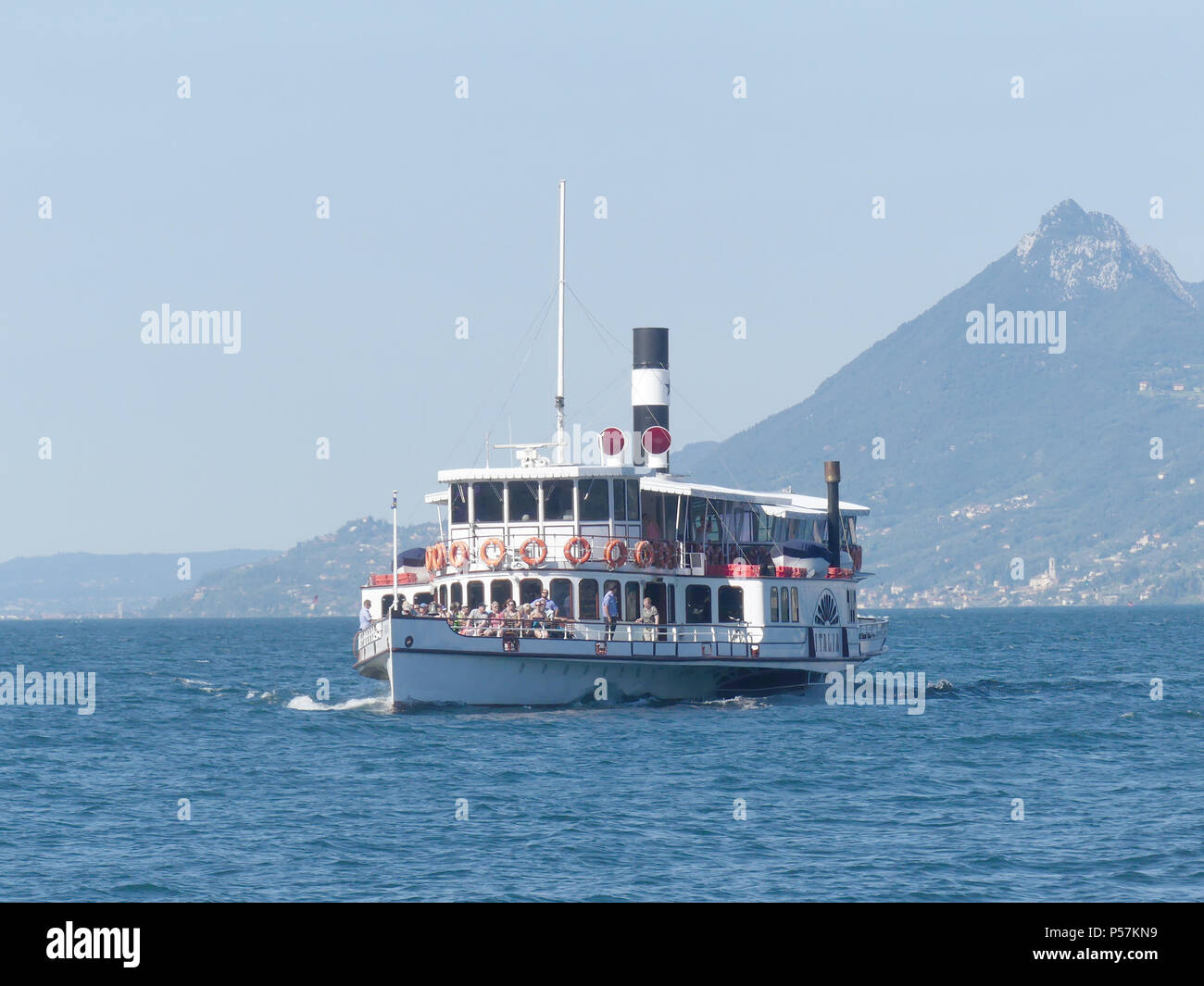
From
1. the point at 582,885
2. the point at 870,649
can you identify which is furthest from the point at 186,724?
the point at 582,885

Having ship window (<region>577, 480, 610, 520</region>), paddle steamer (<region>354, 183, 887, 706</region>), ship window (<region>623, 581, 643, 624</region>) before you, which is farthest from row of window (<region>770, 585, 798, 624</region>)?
ship window (<region>577, 480, 610, 520</region>)

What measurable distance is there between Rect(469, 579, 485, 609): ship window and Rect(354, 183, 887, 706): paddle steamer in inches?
1.5

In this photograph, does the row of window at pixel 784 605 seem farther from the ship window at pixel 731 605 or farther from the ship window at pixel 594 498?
the ship window at pixel 594 498

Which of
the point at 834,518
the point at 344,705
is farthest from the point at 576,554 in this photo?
the point at 834,518

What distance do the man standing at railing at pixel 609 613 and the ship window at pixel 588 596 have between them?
44 centimetres

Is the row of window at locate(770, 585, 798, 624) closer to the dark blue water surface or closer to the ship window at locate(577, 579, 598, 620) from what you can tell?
the dark blue water surface

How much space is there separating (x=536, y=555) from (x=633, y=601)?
3.32m

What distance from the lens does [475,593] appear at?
153 feet

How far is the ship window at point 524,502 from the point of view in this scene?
46.8 m

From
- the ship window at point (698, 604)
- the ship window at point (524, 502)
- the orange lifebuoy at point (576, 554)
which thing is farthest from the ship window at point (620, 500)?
the ship window at point (698, 604)

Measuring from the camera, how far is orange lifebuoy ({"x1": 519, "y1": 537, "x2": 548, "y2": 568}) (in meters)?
45.5
